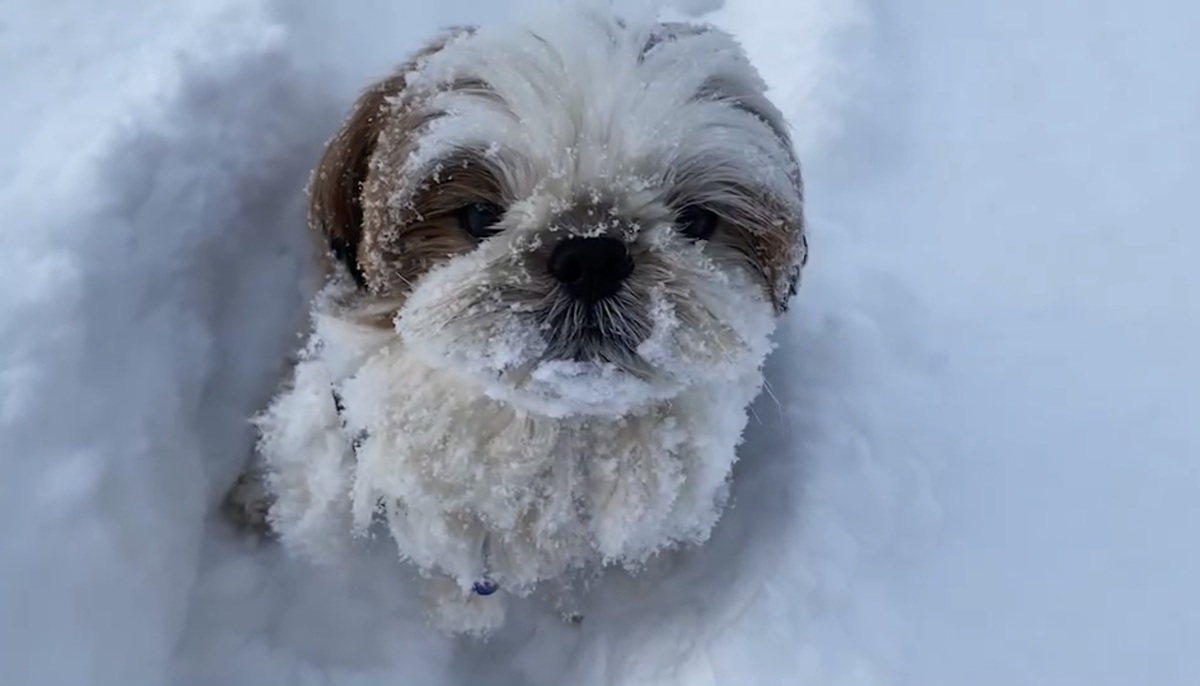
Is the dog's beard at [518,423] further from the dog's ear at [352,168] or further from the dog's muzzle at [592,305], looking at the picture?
the dog's ear at [352,168]

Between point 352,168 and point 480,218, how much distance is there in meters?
0.34

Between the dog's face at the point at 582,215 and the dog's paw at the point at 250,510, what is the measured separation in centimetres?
72

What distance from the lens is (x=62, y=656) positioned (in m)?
1.43

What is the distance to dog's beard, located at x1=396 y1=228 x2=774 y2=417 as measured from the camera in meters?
1.32

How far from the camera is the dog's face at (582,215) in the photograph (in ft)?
4.33

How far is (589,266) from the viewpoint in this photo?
1.30 meters

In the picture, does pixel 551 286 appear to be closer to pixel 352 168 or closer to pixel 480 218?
pixel 480 218

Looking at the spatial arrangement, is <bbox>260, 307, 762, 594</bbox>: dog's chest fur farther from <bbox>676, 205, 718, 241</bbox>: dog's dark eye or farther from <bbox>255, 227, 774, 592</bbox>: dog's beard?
<bbox>676, 205, 718, 241</bbox>: dog's dark eye

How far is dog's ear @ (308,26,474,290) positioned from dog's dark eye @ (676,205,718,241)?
1.61ft

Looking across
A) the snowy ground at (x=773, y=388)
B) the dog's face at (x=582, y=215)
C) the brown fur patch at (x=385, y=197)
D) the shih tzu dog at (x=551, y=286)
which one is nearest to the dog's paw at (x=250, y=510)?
the snowy ground at (x=773, y=388)

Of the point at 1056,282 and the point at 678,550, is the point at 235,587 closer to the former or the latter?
the point at 678,550

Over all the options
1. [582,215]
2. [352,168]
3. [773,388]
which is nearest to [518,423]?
[582,215]

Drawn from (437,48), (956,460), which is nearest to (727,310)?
(437,48)

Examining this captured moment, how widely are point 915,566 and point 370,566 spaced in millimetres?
1055
